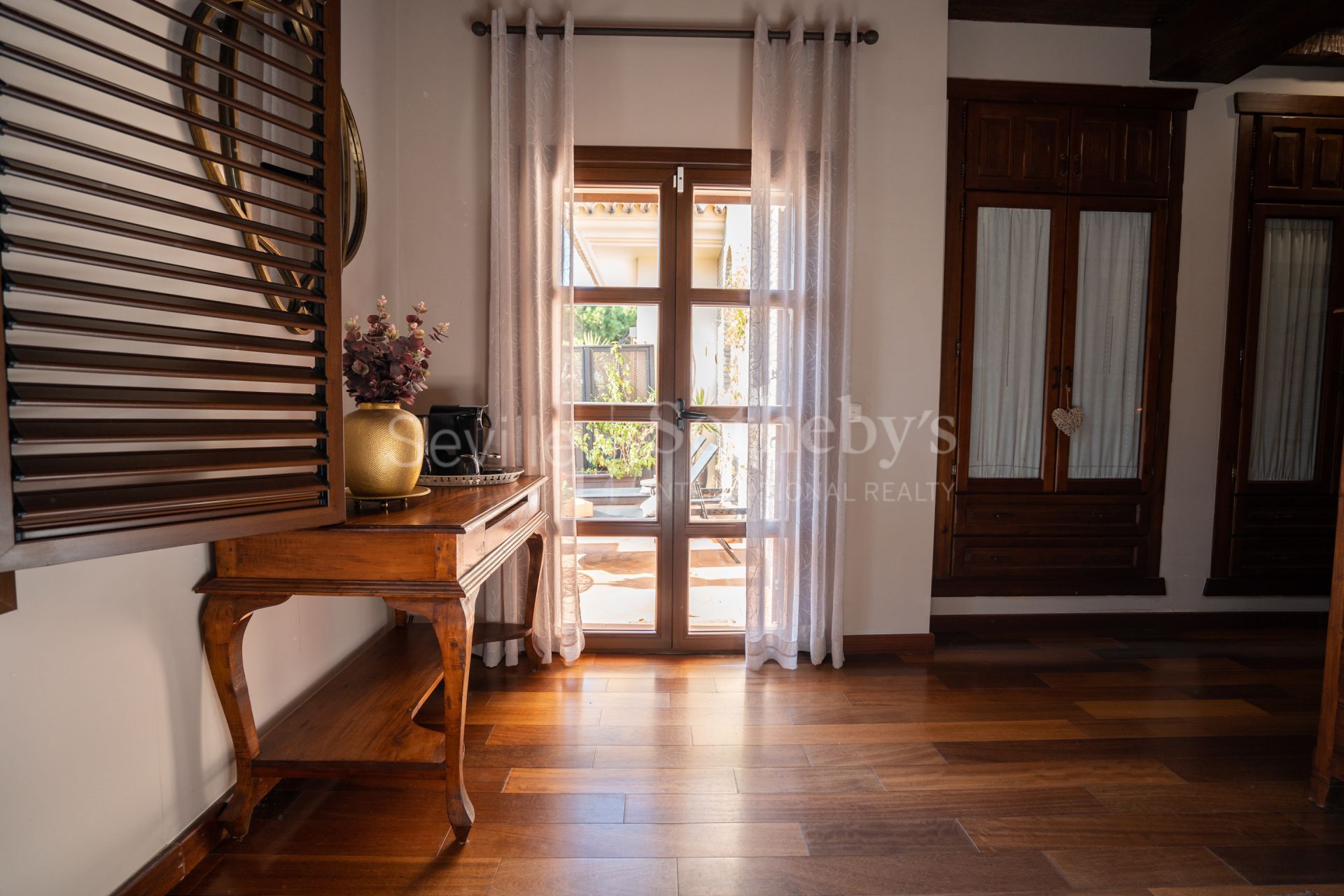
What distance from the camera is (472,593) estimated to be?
1.75m

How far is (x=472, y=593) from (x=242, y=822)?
2.80ft

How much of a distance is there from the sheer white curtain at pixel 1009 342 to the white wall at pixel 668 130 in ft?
1.51

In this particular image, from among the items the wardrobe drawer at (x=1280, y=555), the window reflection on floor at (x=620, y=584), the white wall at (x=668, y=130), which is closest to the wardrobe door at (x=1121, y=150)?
the white wall at (x=668, y=130)

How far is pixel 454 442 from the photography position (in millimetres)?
2396

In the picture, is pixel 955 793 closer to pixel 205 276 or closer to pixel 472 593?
pixel 472 593

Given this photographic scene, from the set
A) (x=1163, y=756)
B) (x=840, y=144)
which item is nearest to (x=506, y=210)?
(x=840, y=144)

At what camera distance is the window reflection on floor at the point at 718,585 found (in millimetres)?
3150

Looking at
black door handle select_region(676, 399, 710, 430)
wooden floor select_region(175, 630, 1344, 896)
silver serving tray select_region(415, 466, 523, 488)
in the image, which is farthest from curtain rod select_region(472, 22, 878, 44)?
wooden floor select_region(175, 630, 1344, 896)

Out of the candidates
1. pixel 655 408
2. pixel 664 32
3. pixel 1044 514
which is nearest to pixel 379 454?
pixel 655 408

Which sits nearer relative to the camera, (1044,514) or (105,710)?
(105,710)

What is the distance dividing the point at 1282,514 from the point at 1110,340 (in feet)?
4.46

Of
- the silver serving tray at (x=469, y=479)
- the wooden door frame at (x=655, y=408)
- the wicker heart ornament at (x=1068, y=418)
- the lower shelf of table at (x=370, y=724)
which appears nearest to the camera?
the lower shelf of table at (x=370, y=724)

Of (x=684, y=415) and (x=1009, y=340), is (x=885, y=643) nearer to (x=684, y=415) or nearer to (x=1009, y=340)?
(x=684, y=415)

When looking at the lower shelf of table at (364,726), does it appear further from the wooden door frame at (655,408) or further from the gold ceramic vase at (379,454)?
the wooden door frame at (655,408)
